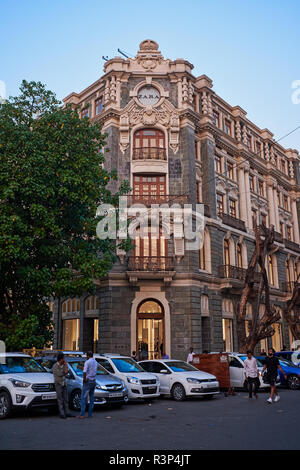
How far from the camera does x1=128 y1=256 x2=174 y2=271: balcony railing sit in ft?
77.3

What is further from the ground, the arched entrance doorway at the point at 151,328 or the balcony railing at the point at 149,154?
the balcony railing at the point at 149,154

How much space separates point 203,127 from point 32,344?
19.2 meters

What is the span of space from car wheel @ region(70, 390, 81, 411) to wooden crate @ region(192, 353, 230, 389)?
6.98m

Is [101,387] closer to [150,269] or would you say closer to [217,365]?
[217,365]

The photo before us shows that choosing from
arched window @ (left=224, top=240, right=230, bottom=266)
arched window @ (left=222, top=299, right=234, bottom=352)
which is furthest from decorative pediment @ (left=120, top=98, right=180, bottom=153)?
arched window @ (left=222, top=299, right=234, bottom=352)

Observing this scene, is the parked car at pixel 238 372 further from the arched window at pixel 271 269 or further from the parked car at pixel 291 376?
the arched window at pixel 271 269

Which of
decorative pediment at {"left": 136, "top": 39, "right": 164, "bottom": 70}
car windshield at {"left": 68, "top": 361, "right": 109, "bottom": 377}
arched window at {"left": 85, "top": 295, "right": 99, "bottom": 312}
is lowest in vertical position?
car windshield at {"left": 68, "top": 361, "right": 109, "bottom": 377}

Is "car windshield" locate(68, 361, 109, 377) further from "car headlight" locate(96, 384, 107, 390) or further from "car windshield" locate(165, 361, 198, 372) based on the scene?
"car windshield" locate(165, 361, 198, 372)

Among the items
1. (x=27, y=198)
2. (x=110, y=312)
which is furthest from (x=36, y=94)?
(x=110, y=312)

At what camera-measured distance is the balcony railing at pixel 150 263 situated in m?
23.5

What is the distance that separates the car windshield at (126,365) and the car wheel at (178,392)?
136cm

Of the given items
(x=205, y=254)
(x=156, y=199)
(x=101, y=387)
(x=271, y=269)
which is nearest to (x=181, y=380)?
(x=101, y=387)

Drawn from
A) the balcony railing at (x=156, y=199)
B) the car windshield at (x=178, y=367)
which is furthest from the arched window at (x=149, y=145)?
the car windshield at (x=178, y=367)

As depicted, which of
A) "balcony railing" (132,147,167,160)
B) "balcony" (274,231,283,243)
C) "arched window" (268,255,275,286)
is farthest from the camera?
"balcony" (274,231,283,243)
